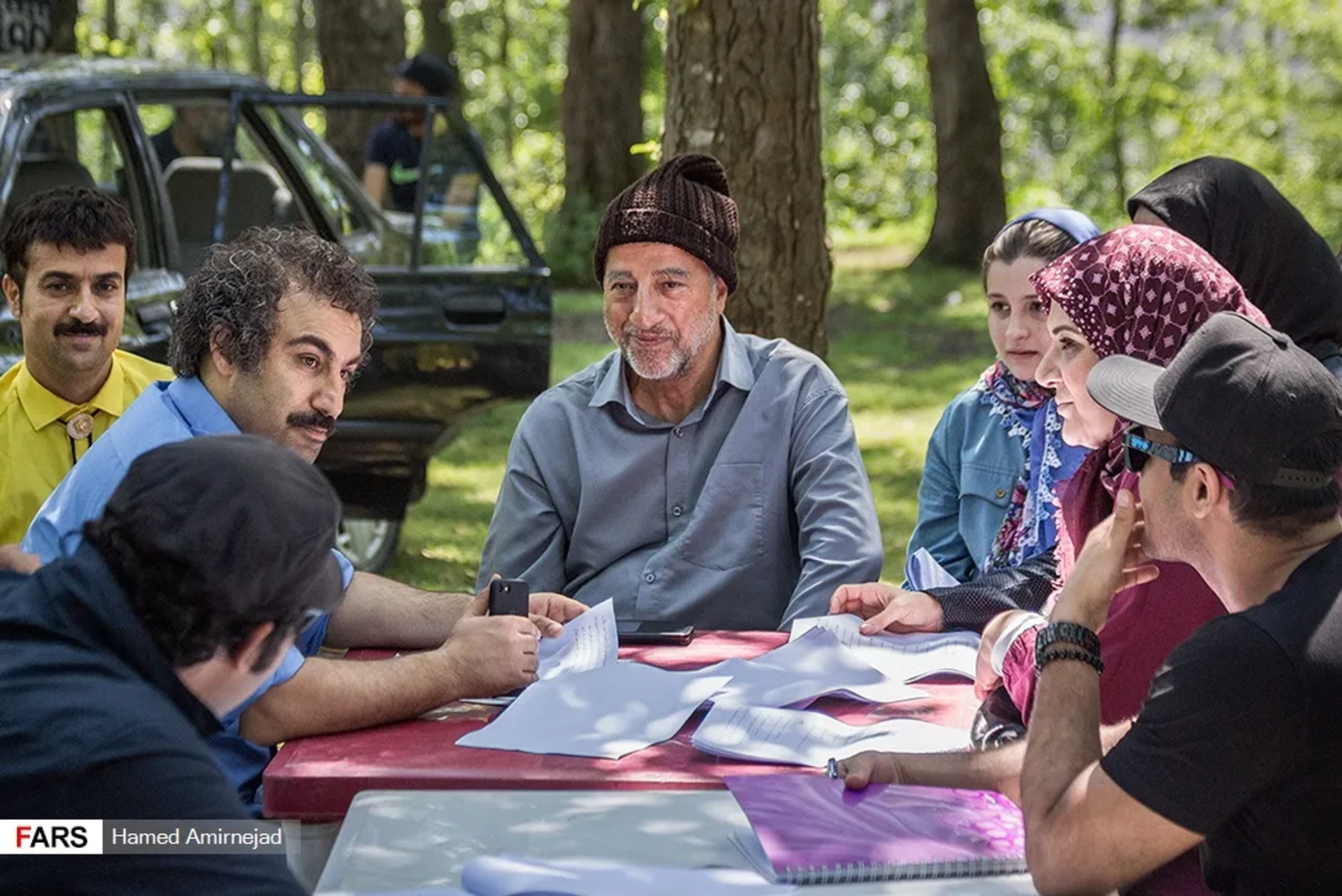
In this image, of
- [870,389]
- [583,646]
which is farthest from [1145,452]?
[870,389]

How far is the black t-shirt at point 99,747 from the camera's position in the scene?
75.5 inches

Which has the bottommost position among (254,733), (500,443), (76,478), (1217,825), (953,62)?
(500,443)

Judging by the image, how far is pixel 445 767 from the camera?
9.23ft

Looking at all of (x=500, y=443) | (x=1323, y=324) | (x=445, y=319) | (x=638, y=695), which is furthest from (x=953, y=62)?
(x=638, y=695)

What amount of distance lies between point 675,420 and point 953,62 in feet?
41.2

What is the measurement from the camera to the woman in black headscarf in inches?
150

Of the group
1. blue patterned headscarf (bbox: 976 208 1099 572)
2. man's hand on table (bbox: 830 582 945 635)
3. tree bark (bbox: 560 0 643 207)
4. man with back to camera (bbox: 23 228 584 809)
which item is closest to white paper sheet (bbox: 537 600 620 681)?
man with back to camera (bbox: 23 228 584 809)

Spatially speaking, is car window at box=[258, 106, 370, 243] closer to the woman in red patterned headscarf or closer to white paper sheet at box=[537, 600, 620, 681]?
white paper sheet at box=[537, 600, 620, 681]

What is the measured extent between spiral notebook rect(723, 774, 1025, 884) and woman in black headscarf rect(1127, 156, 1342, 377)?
5.43ft

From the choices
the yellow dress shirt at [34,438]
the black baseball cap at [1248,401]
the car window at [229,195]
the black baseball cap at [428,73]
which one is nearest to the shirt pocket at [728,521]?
the yellow dress shirt at [34,438]

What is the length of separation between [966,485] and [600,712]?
5.29 ft

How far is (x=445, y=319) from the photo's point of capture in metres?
6.84

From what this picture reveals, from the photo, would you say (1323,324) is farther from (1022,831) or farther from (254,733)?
(254,733)

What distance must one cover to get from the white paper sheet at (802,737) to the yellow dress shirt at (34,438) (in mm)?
1921
